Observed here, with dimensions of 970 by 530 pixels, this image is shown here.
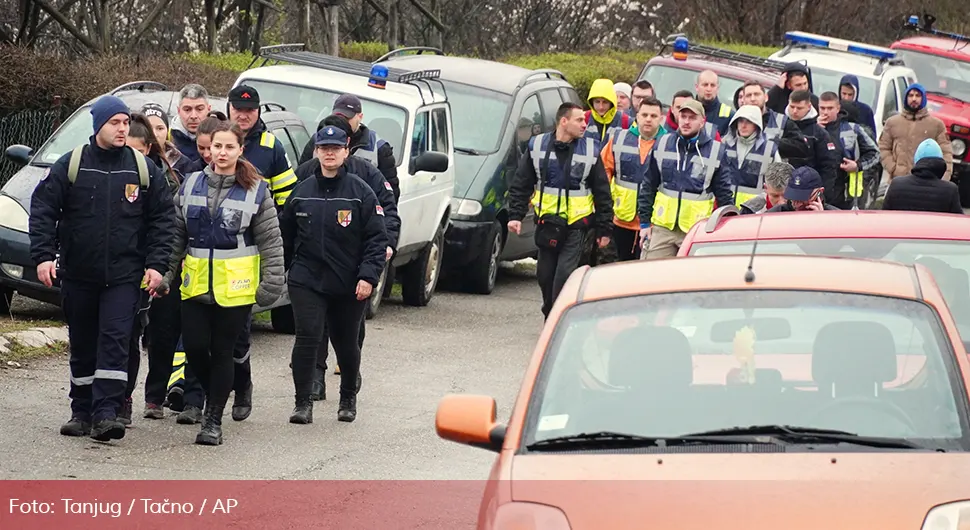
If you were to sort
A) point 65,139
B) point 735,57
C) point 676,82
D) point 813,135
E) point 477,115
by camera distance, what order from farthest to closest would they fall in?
1. point 735,57
2. point 676,82
3. point 477,115
4. point 813,135
5. point 65,139

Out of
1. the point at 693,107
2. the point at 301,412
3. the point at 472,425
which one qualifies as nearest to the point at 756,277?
the point at 472,425

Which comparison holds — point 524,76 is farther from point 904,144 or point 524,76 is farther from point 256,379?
point 256,379

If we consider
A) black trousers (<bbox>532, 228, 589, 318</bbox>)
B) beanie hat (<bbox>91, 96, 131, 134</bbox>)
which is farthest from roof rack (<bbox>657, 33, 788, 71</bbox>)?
beanie hat (<bbox>91, 96, 131, 134</bbox>)

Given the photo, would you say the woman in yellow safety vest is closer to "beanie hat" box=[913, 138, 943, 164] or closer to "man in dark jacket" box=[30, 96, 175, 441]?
"man in dark jacket" box=[30, 96, 175, 441]

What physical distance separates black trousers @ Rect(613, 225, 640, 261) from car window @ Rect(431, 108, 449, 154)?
2.06 meters

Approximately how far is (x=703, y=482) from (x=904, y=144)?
1478 centimetres

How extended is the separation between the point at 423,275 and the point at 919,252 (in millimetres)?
8016

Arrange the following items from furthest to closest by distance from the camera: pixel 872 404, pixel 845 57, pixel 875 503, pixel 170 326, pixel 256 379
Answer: pixel 845 57, pixel 256 379, pixel 170 326, pixel 872 404, pixel 875 503

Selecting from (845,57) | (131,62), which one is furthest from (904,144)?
(131,62)

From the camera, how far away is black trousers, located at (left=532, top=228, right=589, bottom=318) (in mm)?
12773

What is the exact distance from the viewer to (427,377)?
1208 centimetres

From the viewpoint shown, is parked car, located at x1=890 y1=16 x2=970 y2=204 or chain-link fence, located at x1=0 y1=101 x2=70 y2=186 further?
parked car, located at x1=890 y1=16 x2=970 y2=204

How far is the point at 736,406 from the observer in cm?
531

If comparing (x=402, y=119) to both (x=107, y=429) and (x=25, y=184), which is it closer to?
(x=25, y=184)
